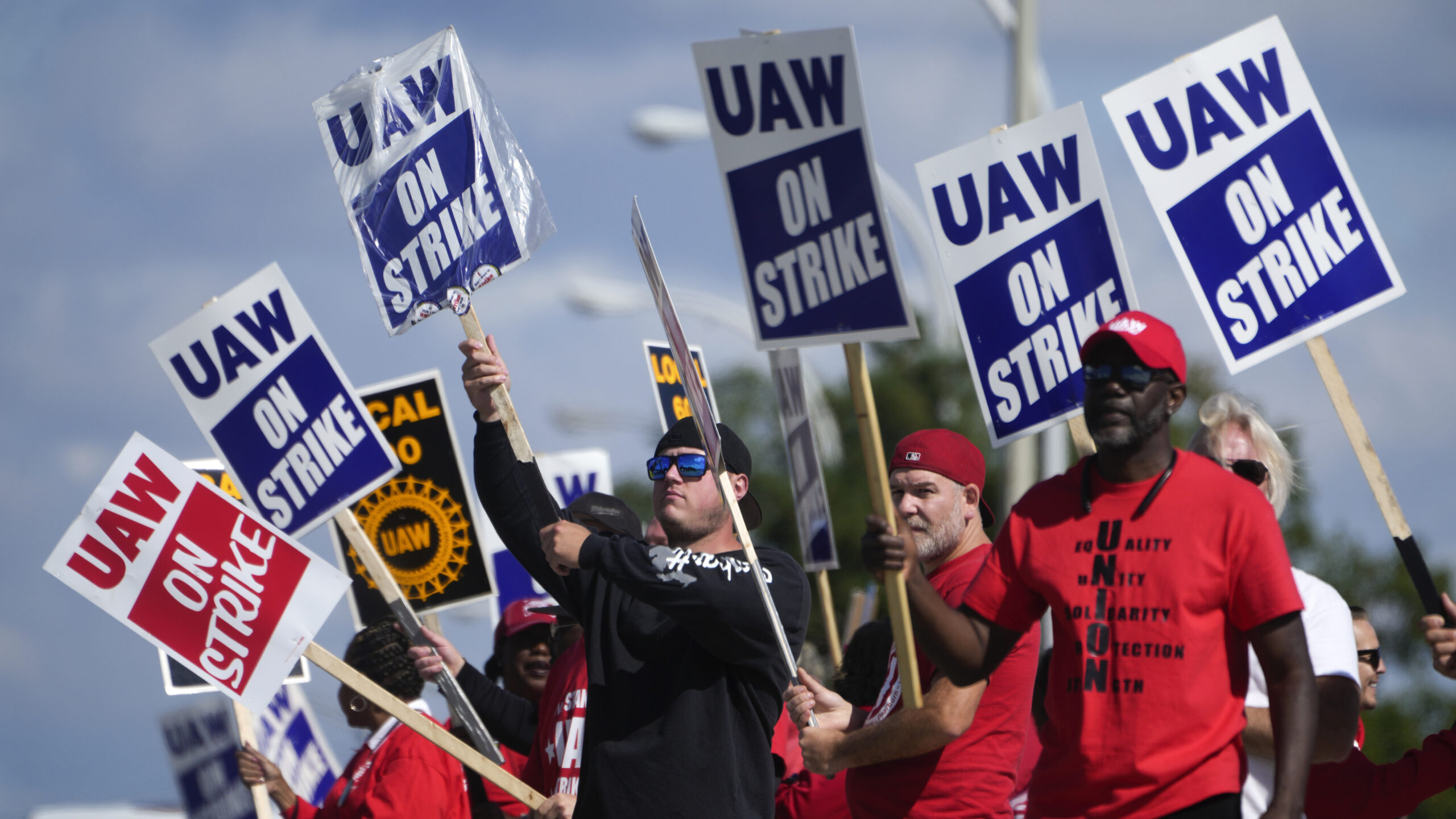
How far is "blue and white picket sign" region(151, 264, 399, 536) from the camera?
558 centimetres

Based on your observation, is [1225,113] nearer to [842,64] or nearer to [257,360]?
[842,64]

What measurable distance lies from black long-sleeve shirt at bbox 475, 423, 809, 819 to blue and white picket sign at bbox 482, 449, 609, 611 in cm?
451

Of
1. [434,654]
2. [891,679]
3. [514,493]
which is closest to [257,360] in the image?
[434,654]

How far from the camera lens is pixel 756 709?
4.17m

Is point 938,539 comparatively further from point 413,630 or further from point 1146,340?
point 413,630

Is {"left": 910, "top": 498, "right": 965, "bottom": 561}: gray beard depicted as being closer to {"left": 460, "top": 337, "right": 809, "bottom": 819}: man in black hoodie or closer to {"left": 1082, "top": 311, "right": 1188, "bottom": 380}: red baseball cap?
{"left": 460, "top": 337, "right": 809, "bottom": 819}: man in black hoodie

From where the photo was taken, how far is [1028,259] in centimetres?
452

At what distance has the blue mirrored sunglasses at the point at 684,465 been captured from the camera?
4.35m

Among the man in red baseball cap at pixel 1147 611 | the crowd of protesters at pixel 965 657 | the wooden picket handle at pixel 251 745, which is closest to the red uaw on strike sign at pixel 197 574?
the wooden picket handle at pixel 251 745

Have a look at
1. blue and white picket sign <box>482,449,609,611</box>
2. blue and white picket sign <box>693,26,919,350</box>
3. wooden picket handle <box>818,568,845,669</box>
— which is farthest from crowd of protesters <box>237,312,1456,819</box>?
blue and white picket sign <box>482,449,609,611</box>

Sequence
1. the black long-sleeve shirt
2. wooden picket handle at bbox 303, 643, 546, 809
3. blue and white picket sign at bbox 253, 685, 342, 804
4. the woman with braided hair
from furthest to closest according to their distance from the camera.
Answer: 1. blue and white picket sign at bbox 253, 685, 342, 804
2. the woman with braided hair
3. wooden picket handle at bbox 303, 643, 546, 809
4. the black long-sleeve shirt

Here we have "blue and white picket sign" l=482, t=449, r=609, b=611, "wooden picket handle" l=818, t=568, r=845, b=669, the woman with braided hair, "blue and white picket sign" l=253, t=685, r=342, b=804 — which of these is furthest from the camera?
"blue and white picket sign" l=482, t=449, r=609, b=611

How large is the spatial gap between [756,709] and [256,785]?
2.52 metres

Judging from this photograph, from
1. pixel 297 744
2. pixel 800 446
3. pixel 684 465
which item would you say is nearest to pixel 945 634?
pixel 684 465
